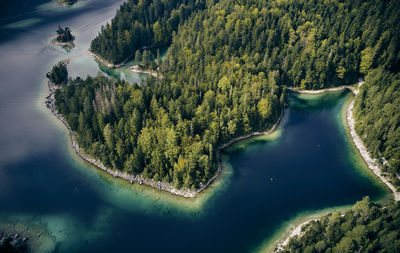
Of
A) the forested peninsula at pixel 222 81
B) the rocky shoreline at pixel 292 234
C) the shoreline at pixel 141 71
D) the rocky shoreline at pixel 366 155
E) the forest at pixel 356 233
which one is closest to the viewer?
the forest at pixel 356 233

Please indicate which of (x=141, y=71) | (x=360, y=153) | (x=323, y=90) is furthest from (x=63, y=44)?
(x=360, y=153)

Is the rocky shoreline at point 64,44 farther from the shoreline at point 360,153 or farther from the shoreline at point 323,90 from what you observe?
the shoreline at point 360,153

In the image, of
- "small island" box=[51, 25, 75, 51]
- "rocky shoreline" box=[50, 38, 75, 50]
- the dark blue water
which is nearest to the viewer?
the dark blue water

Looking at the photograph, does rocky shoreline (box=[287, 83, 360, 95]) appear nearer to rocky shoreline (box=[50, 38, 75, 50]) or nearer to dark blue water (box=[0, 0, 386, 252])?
dark blue water (box=[0, 0, 386, 252])

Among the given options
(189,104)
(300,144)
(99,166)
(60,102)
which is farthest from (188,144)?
(60,102)

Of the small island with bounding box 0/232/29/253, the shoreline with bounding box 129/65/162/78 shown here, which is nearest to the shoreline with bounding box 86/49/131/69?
the shoreline with bounding box 129/65/162/78

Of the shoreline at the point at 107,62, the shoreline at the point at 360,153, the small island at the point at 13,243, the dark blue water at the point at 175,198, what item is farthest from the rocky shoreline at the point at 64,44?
the shoreline at the point at 360,153
